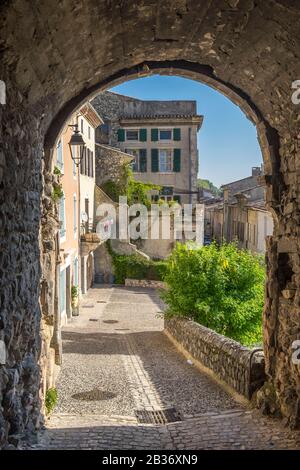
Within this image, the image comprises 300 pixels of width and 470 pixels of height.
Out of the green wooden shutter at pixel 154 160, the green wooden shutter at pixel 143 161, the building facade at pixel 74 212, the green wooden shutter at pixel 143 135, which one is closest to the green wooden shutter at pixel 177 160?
the green wooden shutter at pixel 154 160

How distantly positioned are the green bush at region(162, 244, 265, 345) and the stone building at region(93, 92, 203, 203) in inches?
801

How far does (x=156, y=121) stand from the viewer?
113 feet

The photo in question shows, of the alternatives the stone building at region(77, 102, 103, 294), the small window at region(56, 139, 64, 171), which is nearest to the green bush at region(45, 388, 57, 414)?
the small window at region(56, 139, 64, 171)

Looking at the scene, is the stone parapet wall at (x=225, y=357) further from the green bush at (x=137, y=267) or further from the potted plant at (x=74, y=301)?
the green bush at (x=137, y=267)

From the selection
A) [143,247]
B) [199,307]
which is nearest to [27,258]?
[199,307]

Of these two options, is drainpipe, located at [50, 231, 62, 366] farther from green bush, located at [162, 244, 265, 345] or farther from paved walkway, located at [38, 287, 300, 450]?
green bush, located at [162, 244, 265, 345]

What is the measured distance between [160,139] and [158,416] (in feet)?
92.2

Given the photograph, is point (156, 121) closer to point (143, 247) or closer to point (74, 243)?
point (143, 247)

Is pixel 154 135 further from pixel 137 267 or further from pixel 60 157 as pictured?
pixel 60 157

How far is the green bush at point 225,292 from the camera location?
43.3ft

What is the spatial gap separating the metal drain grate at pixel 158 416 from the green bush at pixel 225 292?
16.1ft

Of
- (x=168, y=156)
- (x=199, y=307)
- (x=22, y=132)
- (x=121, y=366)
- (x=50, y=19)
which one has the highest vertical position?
(x=168, y=156)

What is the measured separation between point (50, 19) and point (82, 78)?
257cm
